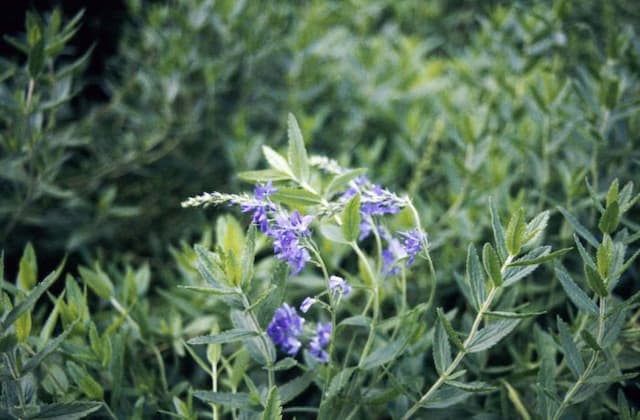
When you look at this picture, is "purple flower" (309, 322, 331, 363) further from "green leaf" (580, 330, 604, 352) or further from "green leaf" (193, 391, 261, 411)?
"green leaf" (580, 330, 604, 352)

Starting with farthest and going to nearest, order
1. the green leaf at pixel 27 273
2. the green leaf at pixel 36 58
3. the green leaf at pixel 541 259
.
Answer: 1. the green leaf at pixel 36 58
2. the green leaf at pixel 27 273
3. the green leaf at pixel 541 259

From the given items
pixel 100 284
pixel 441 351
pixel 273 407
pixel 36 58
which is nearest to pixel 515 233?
pixel 441 351

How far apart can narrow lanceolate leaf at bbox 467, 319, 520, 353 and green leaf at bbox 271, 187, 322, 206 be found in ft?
1.22

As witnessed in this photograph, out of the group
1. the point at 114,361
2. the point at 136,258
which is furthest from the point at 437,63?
the point at 114,361

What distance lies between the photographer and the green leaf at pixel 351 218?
102 cm

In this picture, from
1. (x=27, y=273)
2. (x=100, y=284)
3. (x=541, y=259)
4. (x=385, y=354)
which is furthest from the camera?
(x=100, y=284)

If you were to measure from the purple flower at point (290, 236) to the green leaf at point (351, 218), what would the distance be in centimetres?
6

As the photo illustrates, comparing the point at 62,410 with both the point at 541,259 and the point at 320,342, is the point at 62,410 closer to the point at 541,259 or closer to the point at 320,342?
the point at 320,342

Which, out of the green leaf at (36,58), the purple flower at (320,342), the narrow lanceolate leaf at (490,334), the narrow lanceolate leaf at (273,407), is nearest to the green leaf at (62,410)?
the narrow lanceolate leaf at (273,407)

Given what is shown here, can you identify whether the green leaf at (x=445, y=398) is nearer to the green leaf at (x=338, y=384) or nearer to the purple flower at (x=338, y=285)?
the green leaf at (x=338, y=384)

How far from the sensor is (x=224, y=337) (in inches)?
39.6

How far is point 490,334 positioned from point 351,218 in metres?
0.32

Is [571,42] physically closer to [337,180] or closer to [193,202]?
[337,180]

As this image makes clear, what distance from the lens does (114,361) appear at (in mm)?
1188
